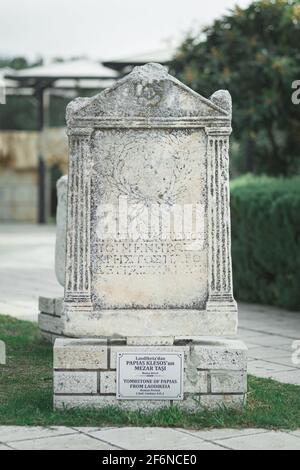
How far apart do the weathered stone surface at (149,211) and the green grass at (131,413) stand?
45 cm

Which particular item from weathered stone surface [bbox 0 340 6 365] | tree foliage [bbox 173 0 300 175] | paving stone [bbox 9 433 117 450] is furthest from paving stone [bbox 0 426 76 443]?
tree foliage [bbox 173 0 300 175]

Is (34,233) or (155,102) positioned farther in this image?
(34,233)

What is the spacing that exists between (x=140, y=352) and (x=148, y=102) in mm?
1382

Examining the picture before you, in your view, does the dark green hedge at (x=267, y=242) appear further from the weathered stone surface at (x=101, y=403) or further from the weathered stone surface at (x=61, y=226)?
the weathered stone surface at (x=101, y=403)

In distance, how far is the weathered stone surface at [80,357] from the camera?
17.5 ft

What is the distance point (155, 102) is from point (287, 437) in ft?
6.36

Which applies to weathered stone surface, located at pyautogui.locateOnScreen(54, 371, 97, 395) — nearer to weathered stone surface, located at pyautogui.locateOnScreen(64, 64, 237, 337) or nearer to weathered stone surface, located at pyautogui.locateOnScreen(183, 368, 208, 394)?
weathered stone surface, located at pyautogui.locateOnScreen(64, 64, 237, 337)

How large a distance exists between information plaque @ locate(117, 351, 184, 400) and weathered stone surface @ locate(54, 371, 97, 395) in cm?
15

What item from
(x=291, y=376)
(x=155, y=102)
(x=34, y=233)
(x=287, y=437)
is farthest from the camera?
(x=34, y=233)

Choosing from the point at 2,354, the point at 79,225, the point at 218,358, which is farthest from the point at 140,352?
the point at 2,354

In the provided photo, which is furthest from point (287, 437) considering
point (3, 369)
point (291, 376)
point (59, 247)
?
point (59, 247)

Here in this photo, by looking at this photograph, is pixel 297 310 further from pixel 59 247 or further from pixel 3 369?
pixel 3 369

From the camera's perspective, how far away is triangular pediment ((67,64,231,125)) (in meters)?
5.38

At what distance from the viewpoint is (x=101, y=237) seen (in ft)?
17.7
